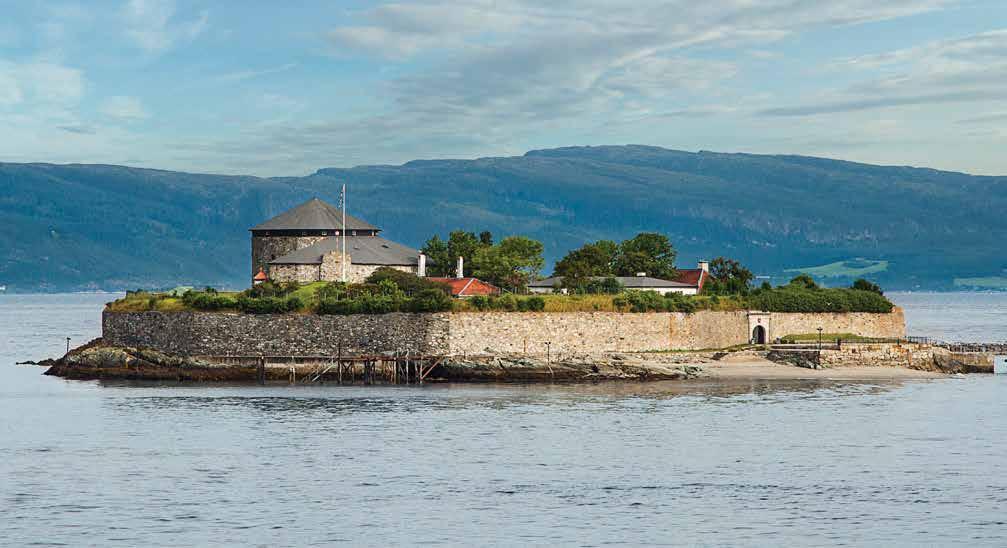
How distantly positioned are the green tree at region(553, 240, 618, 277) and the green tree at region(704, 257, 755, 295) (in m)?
7.87

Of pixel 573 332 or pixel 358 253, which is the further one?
pixel 358 253

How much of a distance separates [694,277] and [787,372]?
23538 mm

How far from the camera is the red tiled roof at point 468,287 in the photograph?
8300 centimetres

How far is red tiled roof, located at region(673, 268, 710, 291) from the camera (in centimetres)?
9560

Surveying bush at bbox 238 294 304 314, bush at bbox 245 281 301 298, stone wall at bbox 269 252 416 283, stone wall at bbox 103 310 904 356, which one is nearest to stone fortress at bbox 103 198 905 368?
stone wall at bbox 103 310 904 356

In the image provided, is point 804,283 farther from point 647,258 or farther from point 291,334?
point 291,334

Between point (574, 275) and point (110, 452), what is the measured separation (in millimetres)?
51141

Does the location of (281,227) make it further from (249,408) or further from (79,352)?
(249,408)

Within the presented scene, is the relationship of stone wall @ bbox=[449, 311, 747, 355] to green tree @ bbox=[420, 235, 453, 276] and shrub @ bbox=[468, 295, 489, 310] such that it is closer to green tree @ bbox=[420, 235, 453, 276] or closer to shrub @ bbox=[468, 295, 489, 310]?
shrub @ bbox=[468, 295, 489, 310]

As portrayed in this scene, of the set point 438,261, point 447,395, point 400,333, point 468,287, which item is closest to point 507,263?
point 438,261

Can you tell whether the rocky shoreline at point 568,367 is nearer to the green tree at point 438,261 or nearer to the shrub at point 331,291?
the shrub at point 331,291

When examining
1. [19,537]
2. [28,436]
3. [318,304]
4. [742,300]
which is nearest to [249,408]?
[28,436]

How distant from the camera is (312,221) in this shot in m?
96.9

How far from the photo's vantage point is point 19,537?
33.5m
